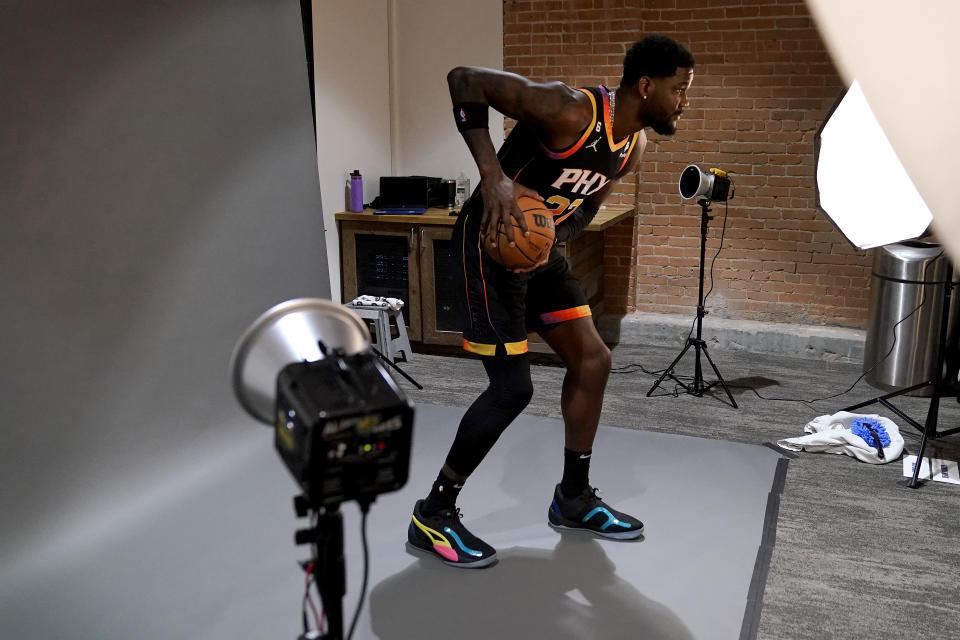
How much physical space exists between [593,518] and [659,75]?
4.42 ft

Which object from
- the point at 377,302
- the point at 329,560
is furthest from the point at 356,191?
the point at 329,560

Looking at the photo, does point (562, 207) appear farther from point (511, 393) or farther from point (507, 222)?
point (511, 393)

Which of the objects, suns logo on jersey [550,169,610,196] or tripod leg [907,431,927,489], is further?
tripod leg [907,431,927,489]

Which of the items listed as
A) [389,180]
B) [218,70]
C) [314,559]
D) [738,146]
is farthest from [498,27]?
[314,559]

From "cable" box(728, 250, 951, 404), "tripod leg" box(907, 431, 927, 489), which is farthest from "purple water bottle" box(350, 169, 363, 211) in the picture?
"tripod leg" box(907, 431, 927, 489)

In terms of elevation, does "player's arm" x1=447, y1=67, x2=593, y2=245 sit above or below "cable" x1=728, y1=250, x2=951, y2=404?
above

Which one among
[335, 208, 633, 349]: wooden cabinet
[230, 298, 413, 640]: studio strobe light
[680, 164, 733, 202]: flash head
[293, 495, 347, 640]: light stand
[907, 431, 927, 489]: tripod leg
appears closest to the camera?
[230, 298, 413, 640]: studio strobe light

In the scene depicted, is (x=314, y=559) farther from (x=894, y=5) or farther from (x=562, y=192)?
(x=562, y=192)

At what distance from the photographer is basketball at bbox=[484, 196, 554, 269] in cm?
235

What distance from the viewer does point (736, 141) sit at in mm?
5094

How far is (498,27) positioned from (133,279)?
3.20m

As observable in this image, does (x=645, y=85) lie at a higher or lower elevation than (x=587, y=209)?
higher

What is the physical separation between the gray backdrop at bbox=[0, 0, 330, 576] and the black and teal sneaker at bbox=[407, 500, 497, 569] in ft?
3.27

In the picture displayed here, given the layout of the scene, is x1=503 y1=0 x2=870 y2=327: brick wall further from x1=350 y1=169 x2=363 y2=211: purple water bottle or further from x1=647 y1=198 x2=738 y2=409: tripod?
x1=350 y1=169 x2=363 y2=211: purple water bottle
